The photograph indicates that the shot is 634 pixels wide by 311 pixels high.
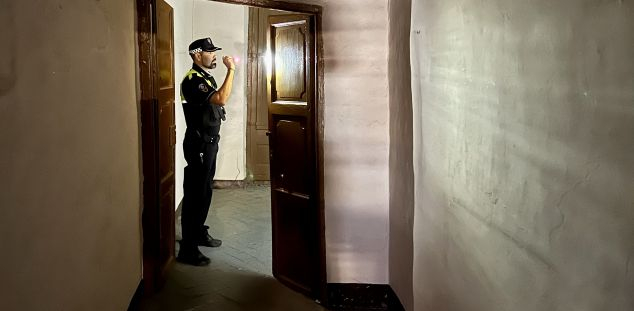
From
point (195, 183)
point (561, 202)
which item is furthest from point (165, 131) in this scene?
point (561, 202)

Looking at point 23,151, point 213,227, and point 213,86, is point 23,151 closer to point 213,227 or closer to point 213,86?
point 213,86

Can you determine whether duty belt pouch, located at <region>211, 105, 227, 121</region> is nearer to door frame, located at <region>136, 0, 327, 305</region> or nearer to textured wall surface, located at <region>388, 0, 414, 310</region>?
door frame, located at <region>136, 0, 327, 305</region>

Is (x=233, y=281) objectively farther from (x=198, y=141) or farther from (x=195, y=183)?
(x=198, y=141)

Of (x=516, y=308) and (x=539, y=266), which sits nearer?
(x=539, y=266)

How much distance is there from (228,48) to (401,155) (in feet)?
14.9

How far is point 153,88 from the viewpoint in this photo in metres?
3.48

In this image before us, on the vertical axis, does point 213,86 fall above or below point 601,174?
above

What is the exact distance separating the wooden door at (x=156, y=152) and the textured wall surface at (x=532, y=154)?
5.84 feet

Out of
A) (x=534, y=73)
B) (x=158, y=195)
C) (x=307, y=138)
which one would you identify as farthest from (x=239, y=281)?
(x=534, y=73)

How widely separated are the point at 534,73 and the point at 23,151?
139cm

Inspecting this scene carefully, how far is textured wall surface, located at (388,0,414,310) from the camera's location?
9.68 feet

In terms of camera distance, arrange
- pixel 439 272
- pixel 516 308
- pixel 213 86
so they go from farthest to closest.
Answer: pixel 213 86
pixel 439 272
pixel 516 308

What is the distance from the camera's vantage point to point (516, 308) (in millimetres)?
1536

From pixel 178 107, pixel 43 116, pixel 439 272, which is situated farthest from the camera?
pixel 178 107
